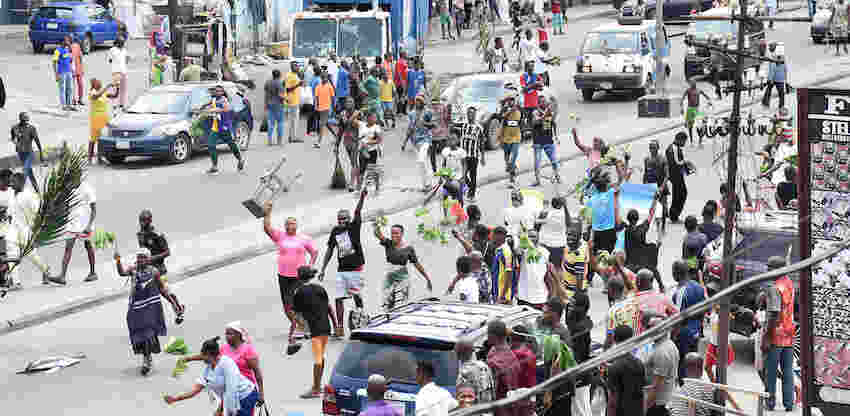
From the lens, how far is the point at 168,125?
85.9 ft

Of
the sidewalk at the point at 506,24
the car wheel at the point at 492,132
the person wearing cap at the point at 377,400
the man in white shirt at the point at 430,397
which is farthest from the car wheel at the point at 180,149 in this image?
the sidewalk at the point at 506,24

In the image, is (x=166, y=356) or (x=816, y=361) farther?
(x=166, y=356)

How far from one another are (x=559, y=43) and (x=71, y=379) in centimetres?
3192

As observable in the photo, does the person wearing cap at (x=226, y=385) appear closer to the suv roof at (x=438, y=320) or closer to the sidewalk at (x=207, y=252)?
the suv roof at (x=438, y=320)

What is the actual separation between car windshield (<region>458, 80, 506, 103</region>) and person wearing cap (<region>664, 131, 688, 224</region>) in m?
7.18

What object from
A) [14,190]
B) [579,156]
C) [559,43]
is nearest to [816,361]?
[14,190]

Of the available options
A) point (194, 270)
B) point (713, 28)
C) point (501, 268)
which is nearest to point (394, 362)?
point (501, 268)

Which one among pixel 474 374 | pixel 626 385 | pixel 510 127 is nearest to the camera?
pixel 474 374

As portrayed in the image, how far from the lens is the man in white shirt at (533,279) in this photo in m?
14.7

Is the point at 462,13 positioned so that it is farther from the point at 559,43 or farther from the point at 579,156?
the point at 579,156

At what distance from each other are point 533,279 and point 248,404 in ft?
13.8

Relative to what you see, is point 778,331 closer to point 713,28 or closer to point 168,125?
point 168,125

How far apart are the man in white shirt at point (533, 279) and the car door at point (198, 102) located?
1289 centimetres

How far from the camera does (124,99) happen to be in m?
31.9
